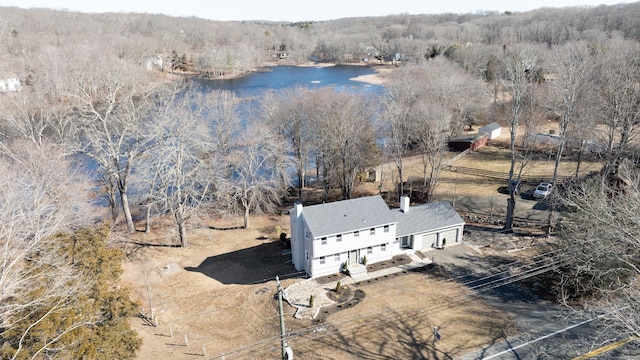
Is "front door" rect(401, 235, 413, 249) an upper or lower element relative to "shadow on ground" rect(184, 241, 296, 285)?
upper

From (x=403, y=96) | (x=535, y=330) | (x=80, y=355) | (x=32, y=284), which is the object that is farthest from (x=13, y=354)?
(x=403, y=96)

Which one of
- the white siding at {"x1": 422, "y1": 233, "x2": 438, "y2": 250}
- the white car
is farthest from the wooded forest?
the white siding at {"x1": 422, "y1": 233, "x2": 438, "y2": 250}

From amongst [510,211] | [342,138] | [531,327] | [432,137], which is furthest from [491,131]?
[531,327]

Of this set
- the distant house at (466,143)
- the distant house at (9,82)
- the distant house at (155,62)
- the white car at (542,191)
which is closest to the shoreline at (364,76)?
the distant house at (155,62)

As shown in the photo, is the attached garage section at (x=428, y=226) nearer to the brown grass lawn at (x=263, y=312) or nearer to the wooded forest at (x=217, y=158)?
the brown grass lawn at (x=263, y=312)

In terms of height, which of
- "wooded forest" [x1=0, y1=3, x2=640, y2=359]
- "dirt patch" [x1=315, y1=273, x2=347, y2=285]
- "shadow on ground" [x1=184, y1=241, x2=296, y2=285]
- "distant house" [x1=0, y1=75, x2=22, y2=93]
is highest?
"distant house" [x1=0, y1=75, x2=22, y2=93]

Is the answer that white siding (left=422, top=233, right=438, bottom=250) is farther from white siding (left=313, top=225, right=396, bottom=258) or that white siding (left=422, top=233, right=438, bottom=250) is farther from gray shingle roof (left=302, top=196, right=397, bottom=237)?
gray shingle roof (left=302, top=196, right=397, bottom=237)

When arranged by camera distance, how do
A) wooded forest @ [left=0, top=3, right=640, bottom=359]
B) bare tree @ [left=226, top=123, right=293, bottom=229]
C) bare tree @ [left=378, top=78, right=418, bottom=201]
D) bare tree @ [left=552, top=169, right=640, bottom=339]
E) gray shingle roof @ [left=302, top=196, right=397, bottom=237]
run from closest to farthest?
wooded forest @ [left=0, top=3, right=640, bottom=359], bare tree @ [left=552, top=169, right=640, bottom=339], gray shingle roof @ [left=302, top=196, right=397, bottom=237], bare tree @ [left=226, top=123, right=293, bottom=229], bare tree @ [left=378, top=78, right=418, bottom=201]
